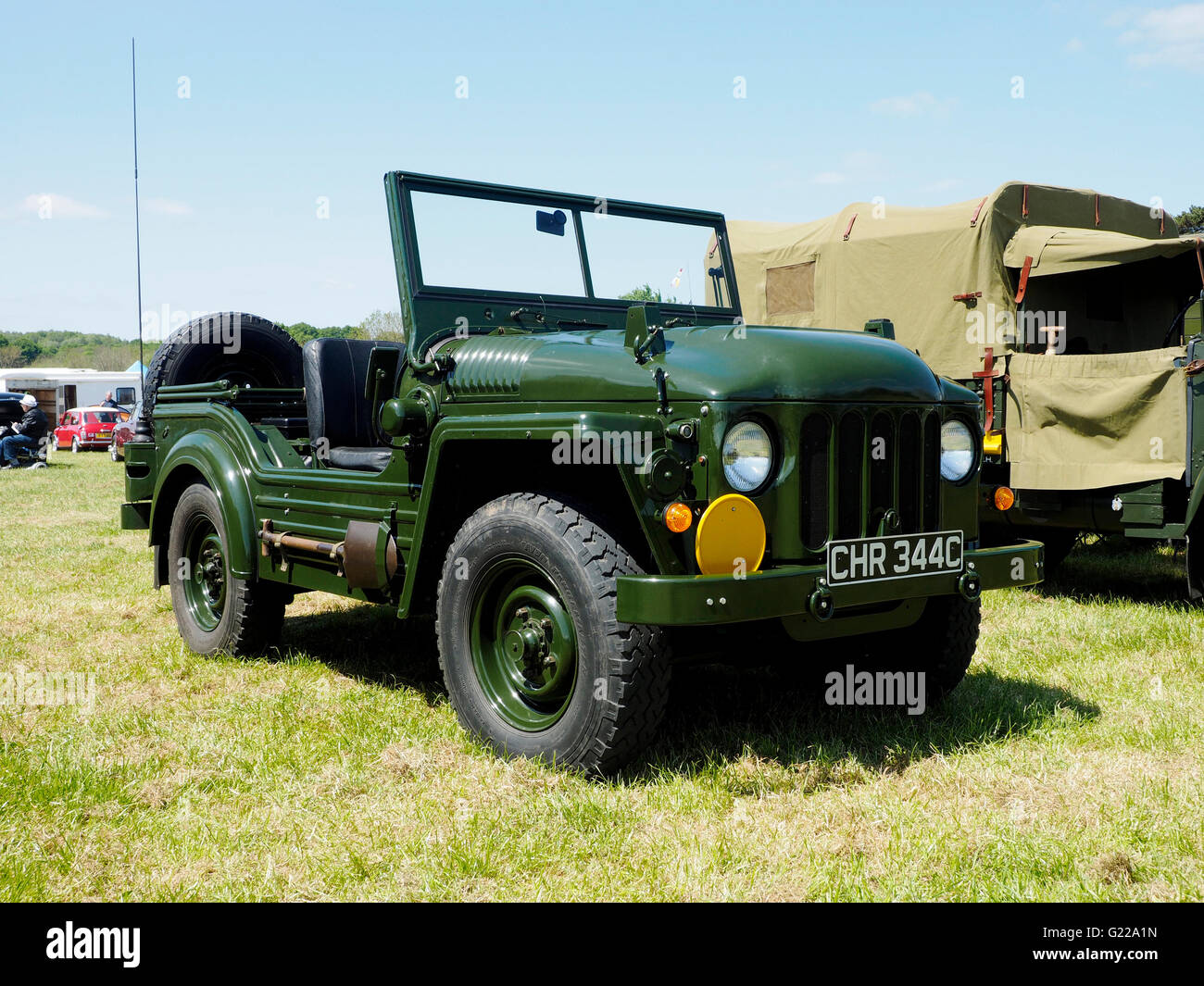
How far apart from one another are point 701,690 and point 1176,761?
178 cm

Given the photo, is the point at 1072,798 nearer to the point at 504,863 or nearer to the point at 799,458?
the point at 799,458

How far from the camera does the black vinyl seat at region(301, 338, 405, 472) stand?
526 cm

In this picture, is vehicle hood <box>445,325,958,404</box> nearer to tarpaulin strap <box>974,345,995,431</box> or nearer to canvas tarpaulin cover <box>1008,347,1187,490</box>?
canvas tarpaulin cover <box>1008,347,1187,490</box>

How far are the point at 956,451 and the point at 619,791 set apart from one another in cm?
171

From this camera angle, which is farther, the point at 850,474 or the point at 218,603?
the point at 218,603

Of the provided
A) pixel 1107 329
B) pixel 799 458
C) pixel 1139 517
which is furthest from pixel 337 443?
pixel 1107 329

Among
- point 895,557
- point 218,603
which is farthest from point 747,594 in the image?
point 218,603

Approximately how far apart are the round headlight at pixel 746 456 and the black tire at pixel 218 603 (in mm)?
2836

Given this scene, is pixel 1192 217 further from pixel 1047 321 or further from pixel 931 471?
pixel 931 471

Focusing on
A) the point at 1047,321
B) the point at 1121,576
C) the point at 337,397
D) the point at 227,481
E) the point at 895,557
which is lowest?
the point at 1121,576

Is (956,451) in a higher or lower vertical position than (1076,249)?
lower

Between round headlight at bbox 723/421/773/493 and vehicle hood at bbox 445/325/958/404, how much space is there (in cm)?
10

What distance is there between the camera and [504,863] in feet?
9.53

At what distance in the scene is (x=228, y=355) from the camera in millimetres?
6480
